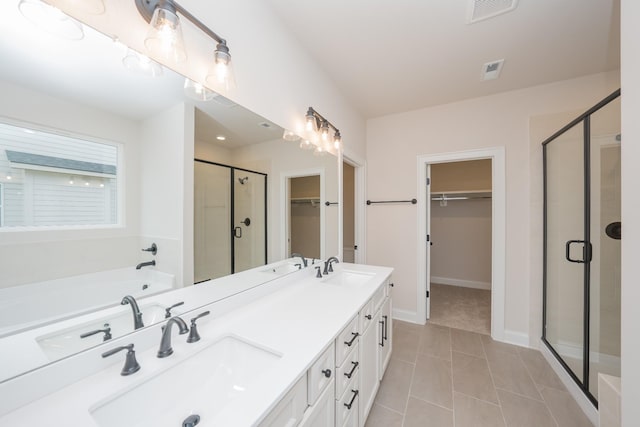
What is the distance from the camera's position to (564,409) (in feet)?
5.18

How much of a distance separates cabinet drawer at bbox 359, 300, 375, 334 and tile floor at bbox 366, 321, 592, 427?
0.66 m

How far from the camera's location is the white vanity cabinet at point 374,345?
138cm

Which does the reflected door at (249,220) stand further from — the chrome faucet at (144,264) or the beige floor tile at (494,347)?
the beige floor tile at (494,347)

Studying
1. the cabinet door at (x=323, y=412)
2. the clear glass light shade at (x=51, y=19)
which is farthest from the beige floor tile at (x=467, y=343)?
the clear glass light shade at (x=51, y=19)

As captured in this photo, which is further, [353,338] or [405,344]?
[405,344]

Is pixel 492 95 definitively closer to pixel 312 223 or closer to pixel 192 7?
pixel 312 223

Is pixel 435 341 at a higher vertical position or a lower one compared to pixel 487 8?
lower

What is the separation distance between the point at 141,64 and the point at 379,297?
1878 millimetres

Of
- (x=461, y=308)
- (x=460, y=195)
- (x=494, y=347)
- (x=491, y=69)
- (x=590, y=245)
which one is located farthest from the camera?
(x=460, y=195)

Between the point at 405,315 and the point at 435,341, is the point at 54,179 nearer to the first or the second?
the point at 435,341

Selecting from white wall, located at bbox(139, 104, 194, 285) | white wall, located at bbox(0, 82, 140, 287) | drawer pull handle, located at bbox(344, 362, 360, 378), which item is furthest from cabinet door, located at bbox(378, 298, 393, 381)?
white wall, located at bbox(0, 82, 140, 287)

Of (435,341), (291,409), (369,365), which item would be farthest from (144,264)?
(435,341)

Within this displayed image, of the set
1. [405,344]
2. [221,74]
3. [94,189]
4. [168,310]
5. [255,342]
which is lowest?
[405,344]

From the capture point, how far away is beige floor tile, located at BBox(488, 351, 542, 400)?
69.0 inches
